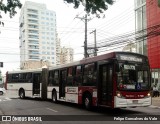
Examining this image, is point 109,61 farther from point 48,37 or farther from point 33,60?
point 33,60

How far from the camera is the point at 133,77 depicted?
16.5 meters

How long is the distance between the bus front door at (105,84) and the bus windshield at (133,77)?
536 mm

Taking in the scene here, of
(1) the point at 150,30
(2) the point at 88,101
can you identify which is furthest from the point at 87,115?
(1) the point at 150,30

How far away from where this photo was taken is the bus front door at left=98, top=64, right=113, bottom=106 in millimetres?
16500

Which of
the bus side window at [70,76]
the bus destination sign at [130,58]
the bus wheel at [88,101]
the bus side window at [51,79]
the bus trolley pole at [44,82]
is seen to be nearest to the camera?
the bus destination sign at [130,58]

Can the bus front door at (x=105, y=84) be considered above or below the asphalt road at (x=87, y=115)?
above

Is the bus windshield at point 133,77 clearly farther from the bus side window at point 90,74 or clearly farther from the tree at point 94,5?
the tree at point 94,5

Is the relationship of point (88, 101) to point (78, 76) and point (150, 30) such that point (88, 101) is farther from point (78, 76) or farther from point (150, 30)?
point (150, 30)

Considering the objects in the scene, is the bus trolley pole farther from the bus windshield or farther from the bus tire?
the bus windshield

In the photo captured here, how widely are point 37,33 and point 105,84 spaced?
262 ft

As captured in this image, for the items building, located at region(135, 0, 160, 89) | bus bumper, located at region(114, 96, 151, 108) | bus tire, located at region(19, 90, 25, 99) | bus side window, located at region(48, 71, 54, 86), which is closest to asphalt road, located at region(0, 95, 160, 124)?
bus bumper, located at region(114, 96, 151, 108)

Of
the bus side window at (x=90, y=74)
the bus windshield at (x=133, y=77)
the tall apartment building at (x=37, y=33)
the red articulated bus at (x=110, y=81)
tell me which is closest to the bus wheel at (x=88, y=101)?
the red articulated bus at (x=110, y=81)

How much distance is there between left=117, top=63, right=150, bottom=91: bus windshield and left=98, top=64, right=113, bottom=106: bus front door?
536 millimetres

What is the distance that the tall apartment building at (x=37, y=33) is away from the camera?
8309cm
